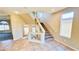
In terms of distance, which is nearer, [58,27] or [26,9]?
[26,9]

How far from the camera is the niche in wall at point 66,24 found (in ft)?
4.22

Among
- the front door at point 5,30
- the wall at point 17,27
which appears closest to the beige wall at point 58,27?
the wall at point 17,27

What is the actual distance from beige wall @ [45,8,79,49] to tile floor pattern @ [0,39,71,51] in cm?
10

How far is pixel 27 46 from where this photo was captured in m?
1.32

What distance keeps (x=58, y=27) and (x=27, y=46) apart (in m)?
0.50

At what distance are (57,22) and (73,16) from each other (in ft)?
0.73

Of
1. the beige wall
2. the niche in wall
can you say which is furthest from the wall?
the niche in wall

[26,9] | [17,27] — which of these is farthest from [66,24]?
[17,27]

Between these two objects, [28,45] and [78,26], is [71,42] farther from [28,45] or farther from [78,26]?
[28,45]

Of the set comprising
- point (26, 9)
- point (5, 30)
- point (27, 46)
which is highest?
point (26, 9)

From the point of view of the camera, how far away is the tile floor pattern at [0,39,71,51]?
1278 millimetres

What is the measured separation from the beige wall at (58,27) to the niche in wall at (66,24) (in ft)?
0.13

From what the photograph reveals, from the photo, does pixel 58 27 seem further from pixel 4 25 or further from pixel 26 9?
pixel 4 25
